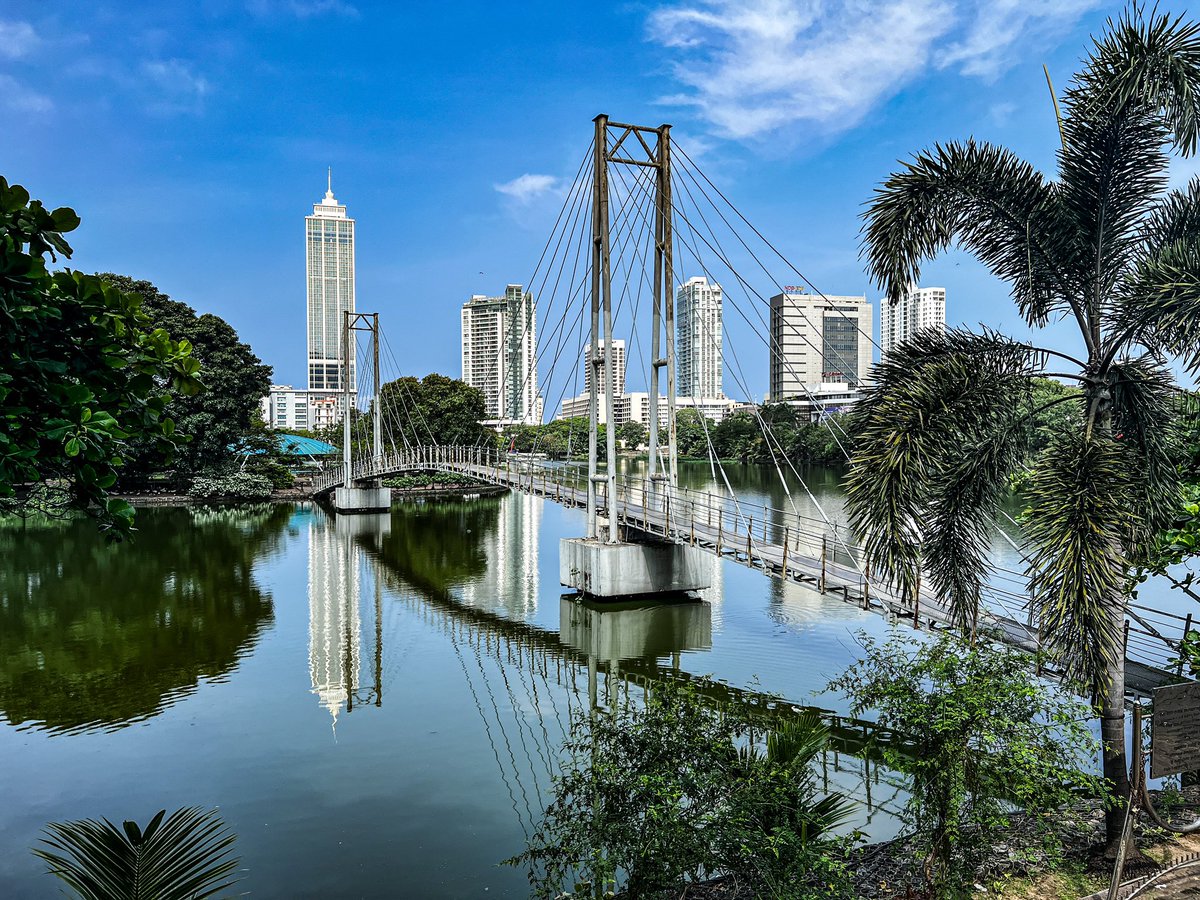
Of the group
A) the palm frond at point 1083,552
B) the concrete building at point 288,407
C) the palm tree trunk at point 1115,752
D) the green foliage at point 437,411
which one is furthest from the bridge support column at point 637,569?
the concrete building at point 288,407

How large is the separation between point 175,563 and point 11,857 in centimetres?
1531

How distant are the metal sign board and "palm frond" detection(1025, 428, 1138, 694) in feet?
3.11

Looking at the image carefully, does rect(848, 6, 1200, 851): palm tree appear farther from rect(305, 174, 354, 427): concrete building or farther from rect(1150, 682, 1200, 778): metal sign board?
rect(305, 174, 354, 427): concrete building

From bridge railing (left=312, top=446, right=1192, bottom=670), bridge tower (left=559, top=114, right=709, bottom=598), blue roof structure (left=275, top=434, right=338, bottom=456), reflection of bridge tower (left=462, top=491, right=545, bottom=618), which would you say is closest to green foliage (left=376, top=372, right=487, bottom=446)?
blue roof structure (left=275, top=434, right=338, bottom=456)

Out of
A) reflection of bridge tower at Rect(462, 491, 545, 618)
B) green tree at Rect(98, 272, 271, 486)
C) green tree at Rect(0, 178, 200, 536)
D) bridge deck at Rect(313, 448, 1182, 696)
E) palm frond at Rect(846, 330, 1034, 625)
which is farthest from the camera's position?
green tree at Rect(98, 272, 271, 486)

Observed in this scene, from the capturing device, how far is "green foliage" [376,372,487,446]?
47375mm

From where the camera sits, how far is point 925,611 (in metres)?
10.1

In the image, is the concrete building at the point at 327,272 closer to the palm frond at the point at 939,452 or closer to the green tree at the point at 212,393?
the green tree at the point at 212,393

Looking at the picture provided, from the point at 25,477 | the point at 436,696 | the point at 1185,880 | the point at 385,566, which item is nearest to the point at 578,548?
the point at 436,696

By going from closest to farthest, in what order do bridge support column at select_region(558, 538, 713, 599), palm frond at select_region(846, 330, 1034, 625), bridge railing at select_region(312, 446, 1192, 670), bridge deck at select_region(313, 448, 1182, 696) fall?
palm frond at select_region(846, 330, 1034, 625) < bridge deck at select_region(313, 448, 1182, 696) < bridge railing at select_region(312, 446, 1192, 670) < bridge support column at select_region(558, 538, 713, 599)

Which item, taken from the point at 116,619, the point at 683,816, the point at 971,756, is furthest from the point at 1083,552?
the point at 116,619

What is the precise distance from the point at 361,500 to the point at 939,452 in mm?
32084

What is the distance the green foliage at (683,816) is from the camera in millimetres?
4148

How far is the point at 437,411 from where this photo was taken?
47562mm
